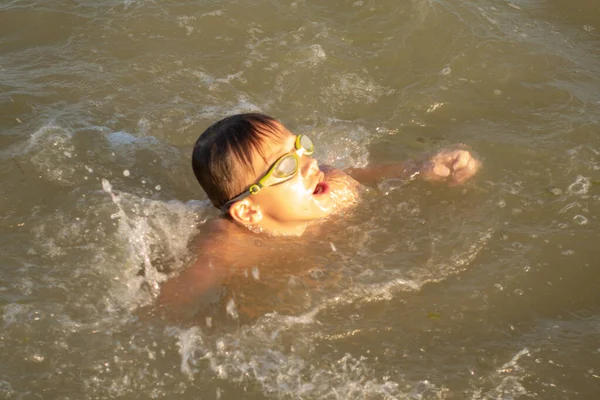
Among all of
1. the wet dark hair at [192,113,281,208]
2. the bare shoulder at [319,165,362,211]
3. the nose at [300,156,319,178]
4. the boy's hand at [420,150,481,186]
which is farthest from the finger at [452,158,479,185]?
the wet dark hair at [192,113,281,208]

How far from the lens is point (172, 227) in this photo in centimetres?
459

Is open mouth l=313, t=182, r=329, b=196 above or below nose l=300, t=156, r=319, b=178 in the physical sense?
below

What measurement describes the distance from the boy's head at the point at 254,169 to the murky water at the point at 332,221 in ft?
1.03

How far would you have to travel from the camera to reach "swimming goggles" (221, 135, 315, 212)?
13.4ft

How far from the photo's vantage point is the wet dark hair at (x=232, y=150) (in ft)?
13.3

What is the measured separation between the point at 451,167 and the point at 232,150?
1.47m

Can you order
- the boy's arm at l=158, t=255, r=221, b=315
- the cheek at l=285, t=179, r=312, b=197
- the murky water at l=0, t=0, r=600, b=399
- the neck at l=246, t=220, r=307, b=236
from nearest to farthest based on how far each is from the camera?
the murky water at l=0, t=0, r=600, b=399 → the boy's arm at l=158, t=255, r=221, b=315 → the cheek at l=285, t=179, r=312, b=197 → the neck at l=246, t=220, r=307, b=236

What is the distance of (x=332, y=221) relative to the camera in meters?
4.55

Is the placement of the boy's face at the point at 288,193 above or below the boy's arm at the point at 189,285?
above

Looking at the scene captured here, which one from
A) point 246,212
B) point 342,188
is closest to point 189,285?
point 246,212

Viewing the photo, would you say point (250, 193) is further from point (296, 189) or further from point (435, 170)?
point (435, 170)

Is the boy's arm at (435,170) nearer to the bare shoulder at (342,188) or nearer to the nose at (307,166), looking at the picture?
the bare shoulder at (342,188)

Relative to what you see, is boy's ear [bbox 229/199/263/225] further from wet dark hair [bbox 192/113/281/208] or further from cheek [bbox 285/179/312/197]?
cheek [bbox 285/179/312/197]

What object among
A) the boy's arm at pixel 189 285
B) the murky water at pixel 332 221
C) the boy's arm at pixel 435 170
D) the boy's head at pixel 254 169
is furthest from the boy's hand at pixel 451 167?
the boy's arm at pixel 189 285
